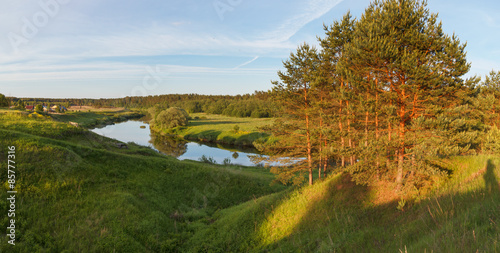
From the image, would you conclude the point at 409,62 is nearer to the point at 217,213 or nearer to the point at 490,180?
the point at 490,180

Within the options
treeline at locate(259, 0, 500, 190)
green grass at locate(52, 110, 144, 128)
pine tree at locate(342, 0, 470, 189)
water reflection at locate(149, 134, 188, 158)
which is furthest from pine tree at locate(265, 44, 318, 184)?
green grass at locate(52, 110, 144, 128)

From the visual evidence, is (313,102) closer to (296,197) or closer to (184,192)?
(296,197)

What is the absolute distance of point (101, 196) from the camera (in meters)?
13.8

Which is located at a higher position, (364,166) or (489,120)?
(489,120)

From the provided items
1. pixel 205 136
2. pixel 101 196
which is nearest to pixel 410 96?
pixel 101 196

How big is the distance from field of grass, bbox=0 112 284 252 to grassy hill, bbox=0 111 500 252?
0.06 metres

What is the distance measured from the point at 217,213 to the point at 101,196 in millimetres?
7569

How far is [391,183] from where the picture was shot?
11.4 meters

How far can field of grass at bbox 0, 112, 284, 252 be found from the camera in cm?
1020

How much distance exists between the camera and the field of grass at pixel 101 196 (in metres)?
10.2

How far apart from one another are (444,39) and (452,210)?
8.32 metres

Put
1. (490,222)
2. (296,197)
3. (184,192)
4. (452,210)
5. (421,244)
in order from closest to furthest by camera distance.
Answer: (421,244), (490,222), (452,210), (296,197), (184,192)

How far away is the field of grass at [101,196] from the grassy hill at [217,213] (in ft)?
0.18

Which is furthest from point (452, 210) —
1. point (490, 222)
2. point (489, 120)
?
point (489, 120)
